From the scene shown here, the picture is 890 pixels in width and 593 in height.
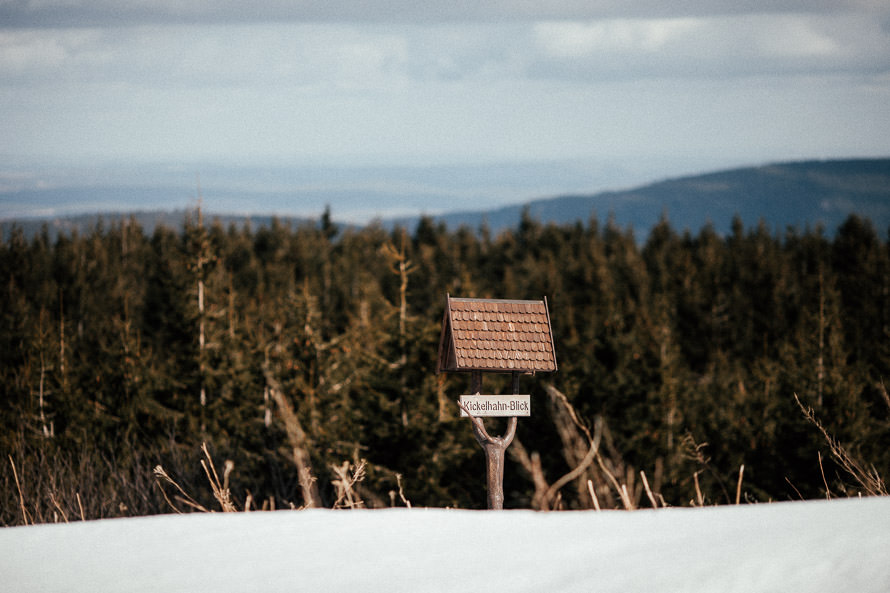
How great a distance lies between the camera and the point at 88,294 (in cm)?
6044

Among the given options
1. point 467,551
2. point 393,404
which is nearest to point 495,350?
point 467,551

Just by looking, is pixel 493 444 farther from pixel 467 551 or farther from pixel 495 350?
pixel 467 551

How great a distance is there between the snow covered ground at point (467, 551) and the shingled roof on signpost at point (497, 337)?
11.6 feet

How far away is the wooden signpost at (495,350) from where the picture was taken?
24.5 feet

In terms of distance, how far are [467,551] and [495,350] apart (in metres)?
4.06

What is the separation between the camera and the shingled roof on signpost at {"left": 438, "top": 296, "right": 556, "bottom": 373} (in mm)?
7488

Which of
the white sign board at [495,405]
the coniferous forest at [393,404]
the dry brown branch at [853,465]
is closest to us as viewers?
the dry brown branch at [853,465]

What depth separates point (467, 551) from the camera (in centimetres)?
355

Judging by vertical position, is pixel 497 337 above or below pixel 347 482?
above

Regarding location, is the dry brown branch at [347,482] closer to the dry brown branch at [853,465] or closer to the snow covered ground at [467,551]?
the snow covered ground at [467,551]

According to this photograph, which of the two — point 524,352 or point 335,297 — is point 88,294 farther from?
point 524,352

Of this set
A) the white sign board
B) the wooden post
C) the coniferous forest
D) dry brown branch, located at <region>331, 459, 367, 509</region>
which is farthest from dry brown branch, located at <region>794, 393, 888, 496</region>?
the coniferous forest

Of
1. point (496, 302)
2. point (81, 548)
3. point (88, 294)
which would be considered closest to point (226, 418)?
point (496, 302)

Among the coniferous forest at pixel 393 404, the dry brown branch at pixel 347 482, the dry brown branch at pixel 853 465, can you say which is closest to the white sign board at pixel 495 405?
the dry brown branch at pixel 347 482
